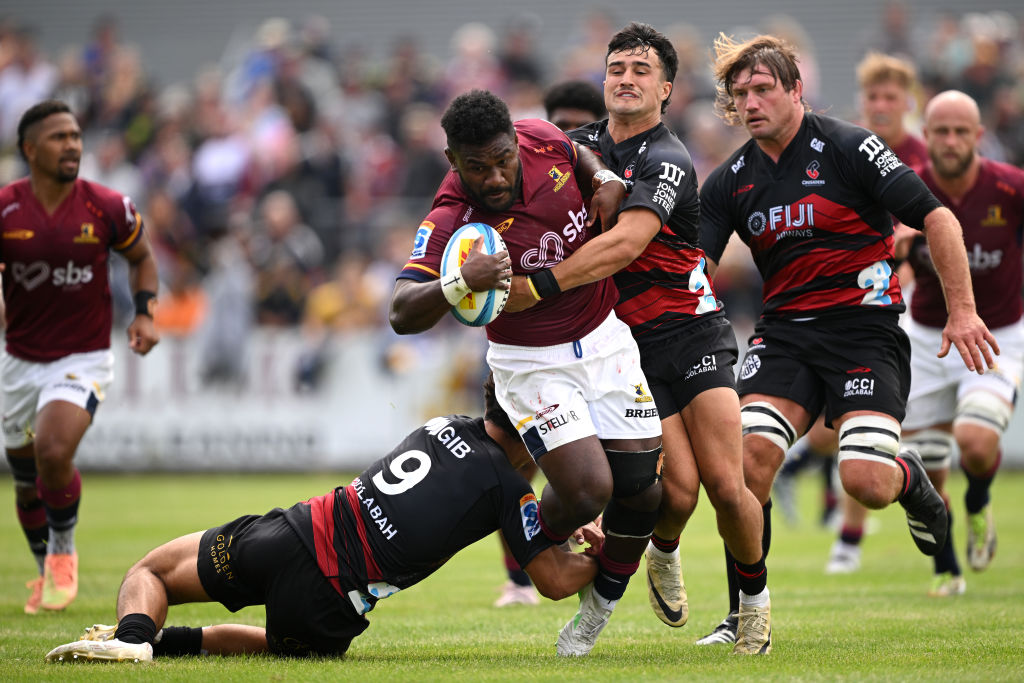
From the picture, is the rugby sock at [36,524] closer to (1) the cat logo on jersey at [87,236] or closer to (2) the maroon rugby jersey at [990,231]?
(1) the cat logo on jersey at [87,236]

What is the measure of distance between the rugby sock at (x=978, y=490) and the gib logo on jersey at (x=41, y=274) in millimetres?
6452

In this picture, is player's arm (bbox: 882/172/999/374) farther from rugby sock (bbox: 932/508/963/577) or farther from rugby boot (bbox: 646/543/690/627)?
rugby sock (bbox: 932/508/963/577)

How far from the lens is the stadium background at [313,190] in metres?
17.8

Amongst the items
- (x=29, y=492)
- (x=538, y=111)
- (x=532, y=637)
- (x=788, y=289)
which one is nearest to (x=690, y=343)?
(x=788, y=289)

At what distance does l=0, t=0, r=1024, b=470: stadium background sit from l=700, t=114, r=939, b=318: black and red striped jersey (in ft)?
24.7

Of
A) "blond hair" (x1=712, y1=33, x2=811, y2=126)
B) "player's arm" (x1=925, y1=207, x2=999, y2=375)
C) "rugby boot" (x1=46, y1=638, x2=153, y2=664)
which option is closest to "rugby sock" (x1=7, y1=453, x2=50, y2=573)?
"rugby boot" (x1=46, y1=638, x2=153, y2=664)

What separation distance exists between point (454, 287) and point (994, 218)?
16.4 ft

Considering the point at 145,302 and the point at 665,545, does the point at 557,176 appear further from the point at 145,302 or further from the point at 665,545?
the point at 145,302

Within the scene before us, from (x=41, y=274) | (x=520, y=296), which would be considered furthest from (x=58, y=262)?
(x=520, y=296)

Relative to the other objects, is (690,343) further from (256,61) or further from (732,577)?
(256,61)

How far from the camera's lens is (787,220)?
6.81 m

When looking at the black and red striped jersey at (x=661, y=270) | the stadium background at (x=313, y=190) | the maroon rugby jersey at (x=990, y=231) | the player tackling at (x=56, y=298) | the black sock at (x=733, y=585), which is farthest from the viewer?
the stadium background at (x=313, y=190)

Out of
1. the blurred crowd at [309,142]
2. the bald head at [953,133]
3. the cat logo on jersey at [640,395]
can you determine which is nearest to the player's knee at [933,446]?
the bald head at [953,133]

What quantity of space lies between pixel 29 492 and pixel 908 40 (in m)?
16.8
